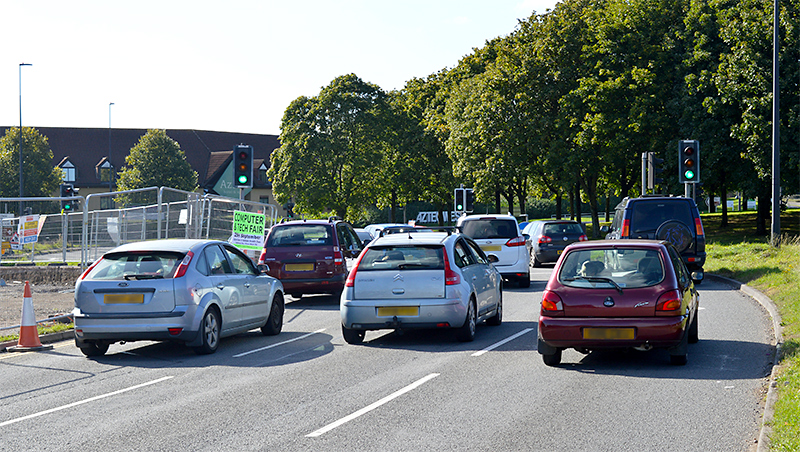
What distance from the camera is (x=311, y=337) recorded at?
12695 millimetres

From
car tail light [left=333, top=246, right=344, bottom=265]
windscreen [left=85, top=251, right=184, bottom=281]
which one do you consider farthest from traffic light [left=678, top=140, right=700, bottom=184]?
windscreen [left=85, top=251, right=184, bottom=281]

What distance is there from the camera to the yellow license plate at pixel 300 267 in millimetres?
17250

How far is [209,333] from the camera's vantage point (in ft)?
36.4

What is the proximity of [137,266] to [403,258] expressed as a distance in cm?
353

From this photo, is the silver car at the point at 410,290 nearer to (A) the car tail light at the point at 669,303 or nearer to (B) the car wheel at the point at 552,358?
(B) the car wheel at the point at 552,358

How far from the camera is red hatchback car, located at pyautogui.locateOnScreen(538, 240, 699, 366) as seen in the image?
29.5 ft

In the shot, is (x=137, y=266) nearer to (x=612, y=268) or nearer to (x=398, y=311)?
(x=398, y=311)

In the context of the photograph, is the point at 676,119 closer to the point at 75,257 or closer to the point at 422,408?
the point at 75,257

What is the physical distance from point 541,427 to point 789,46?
3078 cm

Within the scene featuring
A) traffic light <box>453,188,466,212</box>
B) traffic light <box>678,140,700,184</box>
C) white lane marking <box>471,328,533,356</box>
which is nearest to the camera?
white lane marking <box>471,328,533,356</box>

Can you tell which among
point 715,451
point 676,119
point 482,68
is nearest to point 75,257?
point 715,451

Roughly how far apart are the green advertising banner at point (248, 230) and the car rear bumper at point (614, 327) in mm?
13944

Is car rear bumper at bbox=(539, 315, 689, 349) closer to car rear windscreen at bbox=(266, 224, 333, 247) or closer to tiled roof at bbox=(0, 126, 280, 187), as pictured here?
car rear windscreen at bbox=(266, 224, 333, 247)

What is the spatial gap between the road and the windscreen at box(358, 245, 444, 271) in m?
1.10
